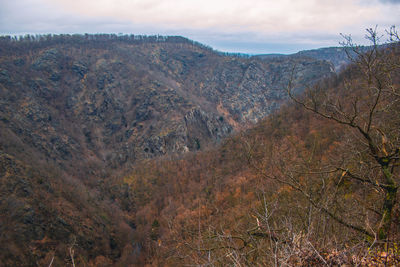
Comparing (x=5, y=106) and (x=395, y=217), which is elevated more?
(x=395, y=217)

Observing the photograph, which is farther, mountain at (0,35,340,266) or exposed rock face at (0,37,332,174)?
exposed rock face at (0,37,332,174)

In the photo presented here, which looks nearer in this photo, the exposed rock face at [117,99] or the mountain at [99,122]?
the mountain at [99,122]

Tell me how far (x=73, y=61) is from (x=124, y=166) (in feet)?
234

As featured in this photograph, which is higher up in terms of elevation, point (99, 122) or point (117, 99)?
point (117, 99)

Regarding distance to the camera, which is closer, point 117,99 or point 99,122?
point 99,122

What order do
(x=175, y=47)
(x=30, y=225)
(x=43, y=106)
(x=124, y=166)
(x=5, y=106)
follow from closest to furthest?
(x=30, y=225) < (x=5, y=106) < (x=124, y=166) < (x=43, y=106) < (x=175, y=47)

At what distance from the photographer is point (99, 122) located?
117m

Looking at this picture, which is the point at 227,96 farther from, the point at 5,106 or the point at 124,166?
the point at 5,106

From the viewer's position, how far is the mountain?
152 feet

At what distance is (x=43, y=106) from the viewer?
335 feet

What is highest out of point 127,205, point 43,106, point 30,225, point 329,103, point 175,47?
point 175,47

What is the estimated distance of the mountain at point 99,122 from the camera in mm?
46469

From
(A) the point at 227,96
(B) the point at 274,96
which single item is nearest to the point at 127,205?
(A) the point at 227,96

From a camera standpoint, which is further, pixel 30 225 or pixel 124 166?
pixel 124 166
